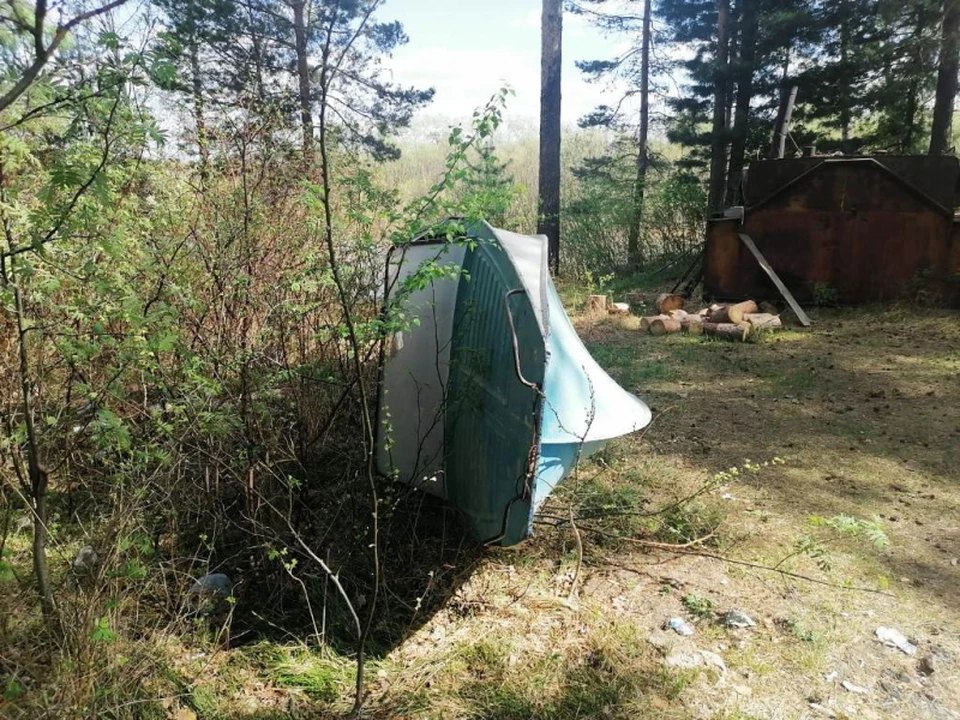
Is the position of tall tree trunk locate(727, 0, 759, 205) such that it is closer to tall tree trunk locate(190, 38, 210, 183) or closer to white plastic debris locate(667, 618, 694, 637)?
tall tree trunk locate(190, 38, 210, 183)

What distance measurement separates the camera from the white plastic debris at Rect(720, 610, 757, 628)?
2990 millimetres

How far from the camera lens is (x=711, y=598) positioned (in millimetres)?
3205

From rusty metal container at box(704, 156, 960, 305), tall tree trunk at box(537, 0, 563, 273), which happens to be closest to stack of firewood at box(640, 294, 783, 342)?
rusty metal container at box(704, 156, 960, 305)

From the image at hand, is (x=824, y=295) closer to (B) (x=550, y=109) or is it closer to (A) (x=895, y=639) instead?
(B) (x=550, y=109)

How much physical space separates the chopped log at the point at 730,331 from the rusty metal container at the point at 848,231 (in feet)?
5.08

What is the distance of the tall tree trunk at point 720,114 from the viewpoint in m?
14.1

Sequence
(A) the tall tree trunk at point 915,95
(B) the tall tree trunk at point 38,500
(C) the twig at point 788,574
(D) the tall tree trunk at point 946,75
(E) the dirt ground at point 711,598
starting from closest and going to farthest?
1. (B) the tall tree trunk at point 38,500
2. (E) the dirt ground at point 711,598
3. (C) the twig at point 788,574
4. (D) the tall tree trunk at point 946,75
5. (A) the tall tree trunk at point 915,95

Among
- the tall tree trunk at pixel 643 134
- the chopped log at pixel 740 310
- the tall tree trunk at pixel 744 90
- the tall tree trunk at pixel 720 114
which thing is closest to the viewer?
the chopped log at pixel 740 310

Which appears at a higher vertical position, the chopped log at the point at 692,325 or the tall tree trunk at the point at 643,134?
the tall tree trunk at the point at 643,134

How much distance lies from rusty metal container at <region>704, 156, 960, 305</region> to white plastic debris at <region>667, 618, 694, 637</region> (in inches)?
295

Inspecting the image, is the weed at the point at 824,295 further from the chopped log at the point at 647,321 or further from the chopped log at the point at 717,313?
the chopped log at the point at 647,321

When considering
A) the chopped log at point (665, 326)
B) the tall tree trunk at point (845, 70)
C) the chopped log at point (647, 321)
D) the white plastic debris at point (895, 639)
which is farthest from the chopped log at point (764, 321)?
the tall tree trunk at point (845, 70)

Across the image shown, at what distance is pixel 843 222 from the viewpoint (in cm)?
891

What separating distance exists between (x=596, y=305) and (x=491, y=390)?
7.25 metres
